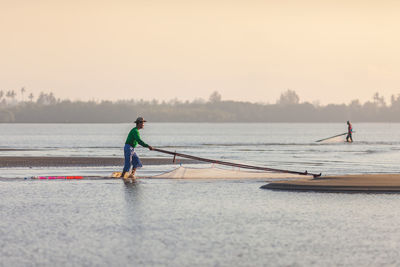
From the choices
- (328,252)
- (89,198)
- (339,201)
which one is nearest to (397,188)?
(339,201)

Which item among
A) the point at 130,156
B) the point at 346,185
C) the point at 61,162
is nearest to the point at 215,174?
the point at 130,156

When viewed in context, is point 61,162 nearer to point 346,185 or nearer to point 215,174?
point 215,174

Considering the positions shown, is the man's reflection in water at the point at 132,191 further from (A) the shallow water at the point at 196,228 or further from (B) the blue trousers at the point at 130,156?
(B) the blue trousers at the point at 130,156

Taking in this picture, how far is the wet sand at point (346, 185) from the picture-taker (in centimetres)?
1900

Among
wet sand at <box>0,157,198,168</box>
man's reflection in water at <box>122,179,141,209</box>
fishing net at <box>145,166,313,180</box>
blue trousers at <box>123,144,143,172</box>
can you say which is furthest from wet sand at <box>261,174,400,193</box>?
wet sand at <box>0,157,198,168</box>

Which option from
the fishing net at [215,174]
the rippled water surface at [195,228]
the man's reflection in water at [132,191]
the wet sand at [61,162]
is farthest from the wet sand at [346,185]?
the wet sand at [61,162]

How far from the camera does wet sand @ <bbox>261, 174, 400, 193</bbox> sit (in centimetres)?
1900

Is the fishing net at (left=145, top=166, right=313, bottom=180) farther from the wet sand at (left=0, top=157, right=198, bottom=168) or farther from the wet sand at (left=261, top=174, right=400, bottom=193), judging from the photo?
the wet sand at (left=0, top=157, right=198, bottom=168)

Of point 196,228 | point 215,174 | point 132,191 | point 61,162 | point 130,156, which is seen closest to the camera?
point 196,228

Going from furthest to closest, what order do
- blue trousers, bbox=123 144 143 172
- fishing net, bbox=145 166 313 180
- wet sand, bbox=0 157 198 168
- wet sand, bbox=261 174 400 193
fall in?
wet sand, bbox=0 157 198 168, fishing net, bbox=145 166 313 180, blue trousers, bbox=123 144 143 172, wet sand, bbox=261 174 400 193

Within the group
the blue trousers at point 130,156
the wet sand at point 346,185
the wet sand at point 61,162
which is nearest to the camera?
the wet sand at point 346,185

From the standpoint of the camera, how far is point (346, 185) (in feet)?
63.3

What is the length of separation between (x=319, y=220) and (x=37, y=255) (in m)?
5.70

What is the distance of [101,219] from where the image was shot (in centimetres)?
1328
